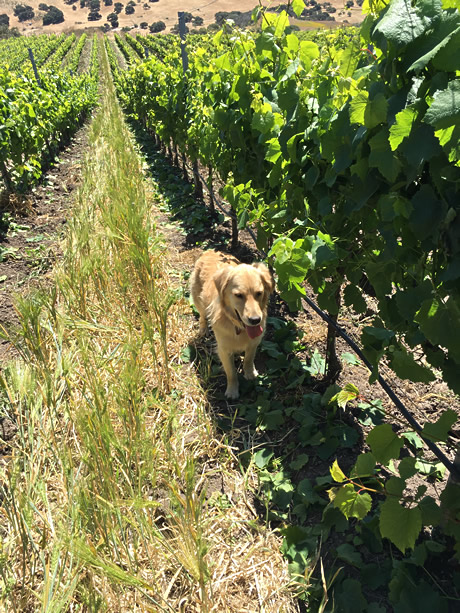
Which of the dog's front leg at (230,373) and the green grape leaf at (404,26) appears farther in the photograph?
the dog's front leg at (230,373)

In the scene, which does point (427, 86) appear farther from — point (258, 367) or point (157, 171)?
point (157, 171)

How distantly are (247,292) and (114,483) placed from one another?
1.55 metres

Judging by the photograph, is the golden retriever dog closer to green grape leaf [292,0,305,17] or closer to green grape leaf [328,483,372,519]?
green grape leaf [328,483,372,519]

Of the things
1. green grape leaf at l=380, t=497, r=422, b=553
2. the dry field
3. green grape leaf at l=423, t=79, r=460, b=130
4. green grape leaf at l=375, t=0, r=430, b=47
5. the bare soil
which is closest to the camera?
green grape leaf at l=423, t=79, r=460, b=130

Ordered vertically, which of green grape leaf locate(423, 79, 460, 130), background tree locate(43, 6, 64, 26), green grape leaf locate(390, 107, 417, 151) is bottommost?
green grape leaf locate(390, 107, 417, 151)

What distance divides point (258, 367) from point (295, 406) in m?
0.67

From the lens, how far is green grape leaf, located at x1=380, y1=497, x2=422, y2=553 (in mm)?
1590

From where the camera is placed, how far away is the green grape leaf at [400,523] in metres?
1.59

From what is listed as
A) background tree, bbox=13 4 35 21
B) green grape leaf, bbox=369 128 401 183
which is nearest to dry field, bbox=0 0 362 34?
background tree, bbox=13 4 35 21

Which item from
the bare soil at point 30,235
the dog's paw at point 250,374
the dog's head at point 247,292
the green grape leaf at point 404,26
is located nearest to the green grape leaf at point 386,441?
the green grape leaf at point 404,26

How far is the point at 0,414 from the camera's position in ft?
9.87

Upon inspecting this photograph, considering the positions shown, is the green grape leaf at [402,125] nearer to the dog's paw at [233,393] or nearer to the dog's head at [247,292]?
the dog's head at [247,292]

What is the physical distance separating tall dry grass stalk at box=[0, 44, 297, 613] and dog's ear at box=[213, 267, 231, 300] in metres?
0.62

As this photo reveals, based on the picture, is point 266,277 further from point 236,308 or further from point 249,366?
point 249,366
